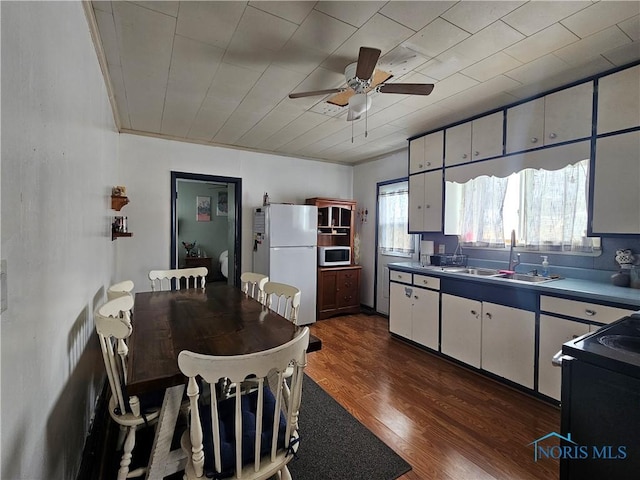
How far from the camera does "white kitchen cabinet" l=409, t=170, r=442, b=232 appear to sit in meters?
3.51

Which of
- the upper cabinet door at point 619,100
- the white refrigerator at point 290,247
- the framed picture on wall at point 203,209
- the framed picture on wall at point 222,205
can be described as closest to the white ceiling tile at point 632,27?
the upper cabinet door at point 619,100

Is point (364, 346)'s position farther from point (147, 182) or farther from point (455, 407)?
point (147, 182)

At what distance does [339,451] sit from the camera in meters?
1.83

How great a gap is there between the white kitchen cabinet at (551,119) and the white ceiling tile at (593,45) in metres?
0.34

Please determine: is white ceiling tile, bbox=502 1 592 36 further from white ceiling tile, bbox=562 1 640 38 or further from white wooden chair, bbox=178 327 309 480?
white wooden chair, bbox=178 327 309 480

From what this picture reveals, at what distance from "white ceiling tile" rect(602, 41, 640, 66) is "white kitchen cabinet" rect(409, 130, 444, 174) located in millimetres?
1496

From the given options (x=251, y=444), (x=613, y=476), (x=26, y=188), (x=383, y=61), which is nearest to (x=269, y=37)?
(x=383, y=61)

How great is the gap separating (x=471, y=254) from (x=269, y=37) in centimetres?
300

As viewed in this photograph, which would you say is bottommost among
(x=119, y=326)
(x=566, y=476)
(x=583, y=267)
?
(x=566, y=476)

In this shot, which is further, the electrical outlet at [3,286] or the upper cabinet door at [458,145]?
the upper cabinet door at [458,145]

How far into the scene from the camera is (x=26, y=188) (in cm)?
93

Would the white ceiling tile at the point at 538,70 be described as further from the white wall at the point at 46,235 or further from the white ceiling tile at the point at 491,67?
the white wall at the point at 46,235

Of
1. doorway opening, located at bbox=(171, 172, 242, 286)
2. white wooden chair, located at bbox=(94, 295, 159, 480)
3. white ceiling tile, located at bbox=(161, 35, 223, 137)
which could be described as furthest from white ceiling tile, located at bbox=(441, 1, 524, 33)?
doorway opening, located at bbox=(171, 172, 242, 286)

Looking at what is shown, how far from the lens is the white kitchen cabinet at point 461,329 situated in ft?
9.14
